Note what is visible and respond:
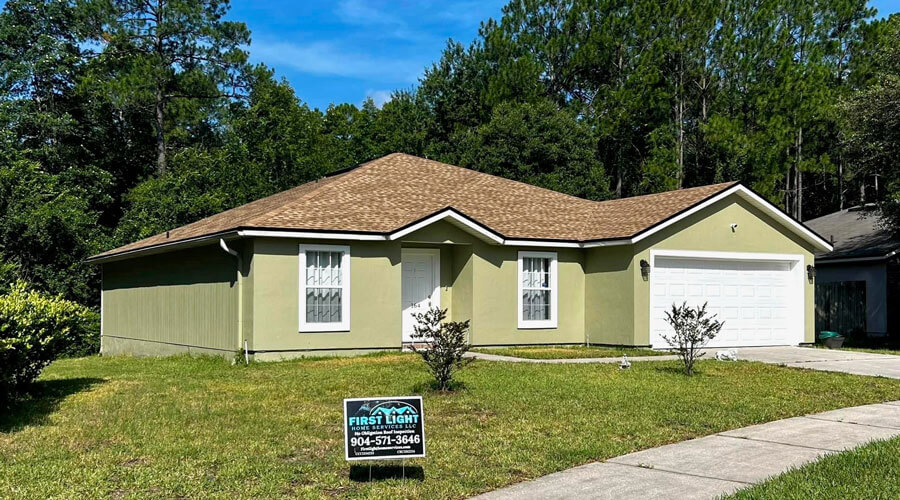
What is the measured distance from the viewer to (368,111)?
A: 41906 mm

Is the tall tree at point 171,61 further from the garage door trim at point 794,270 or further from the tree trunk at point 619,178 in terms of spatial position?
the garage door trim at point 794,270

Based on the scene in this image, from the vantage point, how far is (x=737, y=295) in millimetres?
20000

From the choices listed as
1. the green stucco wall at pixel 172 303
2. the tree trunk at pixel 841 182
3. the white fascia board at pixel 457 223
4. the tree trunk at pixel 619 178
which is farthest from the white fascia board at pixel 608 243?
the tree trunk at pixel 841 182

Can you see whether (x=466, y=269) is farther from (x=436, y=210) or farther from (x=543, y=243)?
(x=543, y=243)

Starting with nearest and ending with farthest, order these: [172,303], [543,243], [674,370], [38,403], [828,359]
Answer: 1. [38,403]
2. [674,370]
3. [828,359]
4. [543,243]
5. [172,303]

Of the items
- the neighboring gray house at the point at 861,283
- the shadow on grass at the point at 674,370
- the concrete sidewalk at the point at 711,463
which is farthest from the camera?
the neighboring gray house at the point at 861,283

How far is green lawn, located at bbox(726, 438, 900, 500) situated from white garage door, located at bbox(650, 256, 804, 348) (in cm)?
1097

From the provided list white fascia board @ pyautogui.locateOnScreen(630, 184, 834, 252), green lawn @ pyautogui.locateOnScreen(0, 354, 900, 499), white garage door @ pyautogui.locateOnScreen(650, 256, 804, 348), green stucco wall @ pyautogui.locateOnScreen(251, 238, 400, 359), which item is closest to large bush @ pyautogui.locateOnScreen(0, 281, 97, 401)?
green lawn @ pyautogui.locateOnScreen(0, 354, 900, 499)

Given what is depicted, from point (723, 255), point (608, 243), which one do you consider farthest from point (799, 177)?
point (608, 243)

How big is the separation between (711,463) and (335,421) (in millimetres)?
4240

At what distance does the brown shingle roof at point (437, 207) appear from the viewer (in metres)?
17.2

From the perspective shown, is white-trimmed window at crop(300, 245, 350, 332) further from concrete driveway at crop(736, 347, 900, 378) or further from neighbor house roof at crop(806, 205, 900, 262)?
neighbor house roof at crop(806, 205, 900, 262)

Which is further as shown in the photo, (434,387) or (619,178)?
(619,178)

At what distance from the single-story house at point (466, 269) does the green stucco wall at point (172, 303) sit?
7cm
